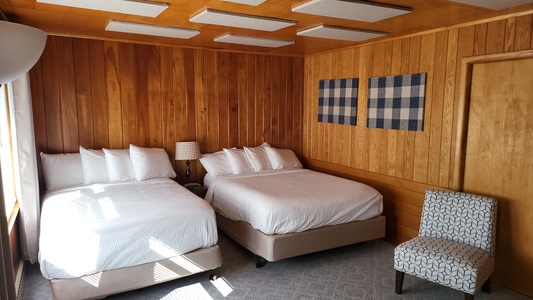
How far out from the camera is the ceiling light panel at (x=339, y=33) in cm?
345

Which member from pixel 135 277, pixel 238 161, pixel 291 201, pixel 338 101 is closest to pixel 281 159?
pixel 238 161

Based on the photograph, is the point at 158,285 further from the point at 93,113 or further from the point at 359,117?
the point at 359,117

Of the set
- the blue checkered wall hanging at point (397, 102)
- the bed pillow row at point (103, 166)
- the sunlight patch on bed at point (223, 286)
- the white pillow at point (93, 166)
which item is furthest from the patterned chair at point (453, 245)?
the white pillow at point (93, 166)

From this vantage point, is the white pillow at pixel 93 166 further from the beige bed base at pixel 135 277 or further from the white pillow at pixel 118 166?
the beige bed base at pixel 135 277

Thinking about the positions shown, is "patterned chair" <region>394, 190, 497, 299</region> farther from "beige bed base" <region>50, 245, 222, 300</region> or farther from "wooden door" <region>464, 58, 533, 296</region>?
"beige bed base" <region>50, 245, 222, 300</region>

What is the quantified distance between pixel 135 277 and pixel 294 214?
1414 mm

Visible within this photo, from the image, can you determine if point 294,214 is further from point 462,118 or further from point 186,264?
point 462,118

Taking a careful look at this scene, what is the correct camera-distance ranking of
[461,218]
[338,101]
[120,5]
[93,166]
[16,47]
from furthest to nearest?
→ [338,101]
[93,166]
[461,218]
[120,5]
[16,47]

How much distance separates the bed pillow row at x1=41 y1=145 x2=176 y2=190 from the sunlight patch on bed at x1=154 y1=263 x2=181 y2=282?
1.42 m

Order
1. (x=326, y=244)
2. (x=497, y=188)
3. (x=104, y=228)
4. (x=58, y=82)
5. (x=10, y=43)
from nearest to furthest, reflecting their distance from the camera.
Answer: (x=10, y=43) < (x=104, y=228) < (x=497, y=188) < (x=326, y=244) < (x=58, y=82)

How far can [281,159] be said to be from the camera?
16.3ft

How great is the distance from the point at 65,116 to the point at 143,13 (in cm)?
178

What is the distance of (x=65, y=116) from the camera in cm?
401

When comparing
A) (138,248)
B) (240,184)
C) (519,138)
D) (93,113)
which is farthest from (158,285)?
(519,138)
